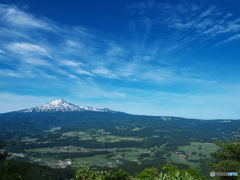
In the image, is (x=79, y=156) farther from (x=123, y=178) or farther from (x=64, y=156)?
(x=123, y=178)

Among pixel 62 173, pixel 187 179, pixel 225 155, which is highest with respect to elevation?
pixel 187 179

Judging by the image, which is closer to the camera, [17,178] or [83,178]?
[17,178]

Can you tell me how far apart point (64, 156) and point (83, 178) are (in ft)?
659

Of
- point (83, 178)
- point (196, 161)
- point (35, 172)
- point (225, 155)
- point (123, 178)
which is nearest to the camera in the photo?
point (83, 178)

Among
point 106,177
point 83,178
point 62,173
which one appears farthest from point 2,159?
point 62,173

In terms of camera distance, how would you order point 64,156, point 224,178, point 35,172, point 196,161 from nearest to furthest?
point 224,178, point 35,172, point 196,161, point 64,156

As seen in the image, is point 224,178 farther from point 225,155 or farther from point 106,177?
point 106,177

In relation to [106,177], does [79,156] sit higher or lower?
lower

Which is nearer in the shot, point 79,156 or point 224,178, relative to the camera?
point 224,178

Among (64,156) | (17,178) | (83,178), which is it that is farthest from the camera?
(64,156)

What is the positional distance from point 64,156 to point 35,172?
3564 inches

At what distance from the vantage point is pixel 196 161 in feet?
544

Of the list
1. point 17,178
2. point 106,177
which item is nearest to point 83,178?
point 106,177

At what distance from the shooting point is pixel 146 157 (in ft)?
632
